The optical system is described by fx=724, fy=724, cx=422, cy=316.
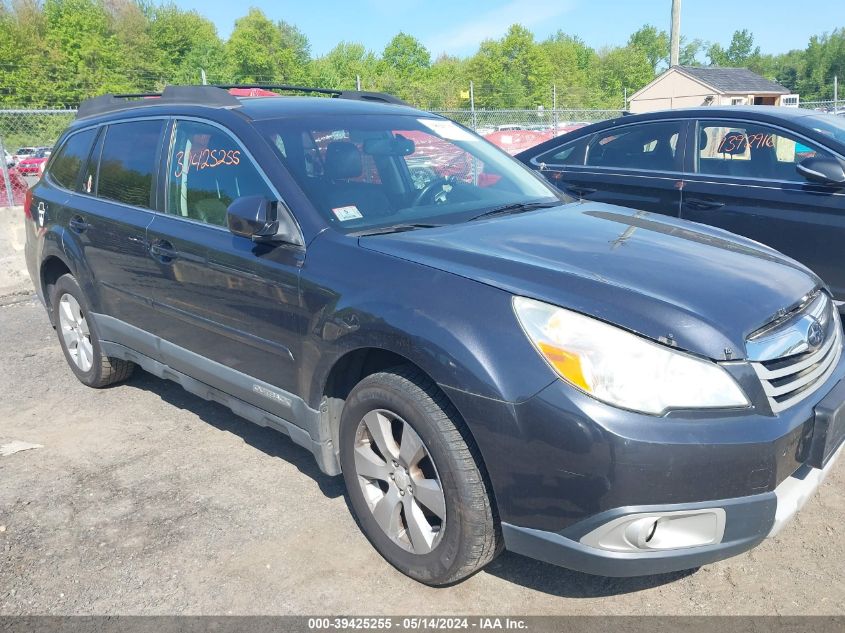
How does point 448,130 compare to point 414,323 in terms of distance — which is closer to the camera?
point 414,323

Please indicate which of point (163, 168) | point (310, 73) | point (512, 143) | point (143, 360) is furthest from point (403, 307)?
point (310, 73)

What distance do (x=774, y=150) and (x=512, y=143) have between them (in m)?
10.9

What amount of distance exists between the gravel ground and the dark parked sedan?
6.16ft

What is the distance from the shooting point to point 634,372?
7.07 ft

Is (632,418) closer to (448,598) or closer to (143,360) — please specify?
(448,598)

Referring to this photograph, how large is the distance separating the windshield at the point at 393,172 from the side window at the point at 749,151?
6.80 feet

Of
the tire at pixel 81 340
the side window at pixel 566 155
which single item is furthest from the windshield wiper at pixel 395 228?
the side window at pixel 566 155

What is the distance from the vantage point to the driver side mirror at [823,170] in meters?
4.57

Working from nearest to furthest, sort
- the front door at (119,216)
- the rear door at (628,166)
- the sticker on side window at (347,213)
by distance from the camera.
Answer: the sticker on side window at (347,213) < the front door at (119,216) < the rear door at (628,166)

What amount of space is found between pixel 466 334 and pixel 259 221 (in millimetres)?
1061

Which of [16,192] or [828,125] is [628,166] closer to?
[828,125]

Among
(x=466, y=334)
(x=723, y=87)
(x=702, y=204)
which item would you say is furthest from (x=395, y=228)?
(x=723, y=87)

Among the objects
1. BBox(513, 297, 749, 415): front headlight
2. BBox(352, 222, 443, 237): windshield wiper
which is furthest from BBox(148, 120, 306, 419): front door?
BBox(513, 297, 749, 415): front headlight

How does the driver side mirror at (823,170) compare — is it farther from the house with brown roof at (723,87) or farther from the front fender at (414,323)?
the house with brown roof at (723,87)
